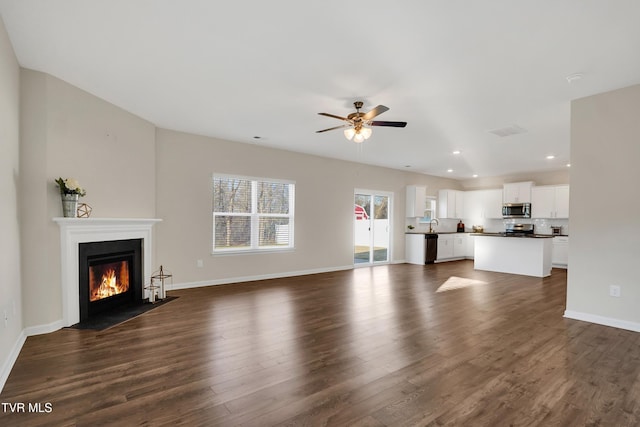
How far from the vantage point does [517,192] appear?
9234 millimetres

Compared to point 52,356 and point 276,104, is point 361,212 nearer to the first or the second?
point 276,104

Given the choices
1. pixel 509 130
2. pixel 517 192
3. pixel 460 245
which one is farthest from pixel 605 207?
pixel 460 245

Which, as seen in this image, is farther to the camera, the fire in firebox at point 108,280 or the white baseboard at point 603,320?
the fire in firebox at point 108,280

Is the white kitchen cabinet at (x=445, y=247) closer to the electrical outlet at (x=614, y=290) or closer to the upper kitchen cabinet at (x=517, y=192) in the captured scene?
the upper kitchen cabinet at (x=517, y=192)

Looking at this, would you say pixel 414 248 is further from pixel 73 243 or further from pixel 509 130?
pixel 73 243

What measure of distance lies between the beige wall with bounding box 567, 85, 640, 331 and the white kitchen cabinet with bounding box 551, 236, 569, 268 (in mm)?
5386

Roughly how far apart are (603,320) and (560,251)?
5641 mm

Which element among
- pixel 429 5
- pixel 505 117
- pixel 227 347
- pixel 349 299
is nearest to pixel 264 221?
pixel 349 299

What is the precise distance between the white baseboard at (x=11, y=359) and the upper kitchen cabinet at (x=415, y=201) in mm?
8188

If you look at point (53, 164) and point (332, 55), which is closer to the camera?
point (332, 55)

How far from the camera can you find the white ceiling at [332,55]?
2.25 m

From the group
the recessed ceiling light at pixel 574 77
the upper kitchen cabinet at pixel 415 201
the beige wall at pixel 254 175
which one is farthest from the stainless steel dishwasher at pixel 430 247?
the recessed ceiling light at pixel 574 77

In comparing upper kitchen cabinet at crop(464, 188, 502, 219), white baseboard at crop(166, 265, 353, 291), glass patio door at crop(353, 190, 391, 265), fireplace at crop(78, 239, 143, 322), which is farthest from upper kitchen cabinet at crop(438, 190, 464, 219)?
fireplace at crop(78, 239, 143, 322)

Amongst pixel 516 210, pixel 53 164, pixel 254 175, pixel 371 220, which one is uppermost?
pixel 254 175
